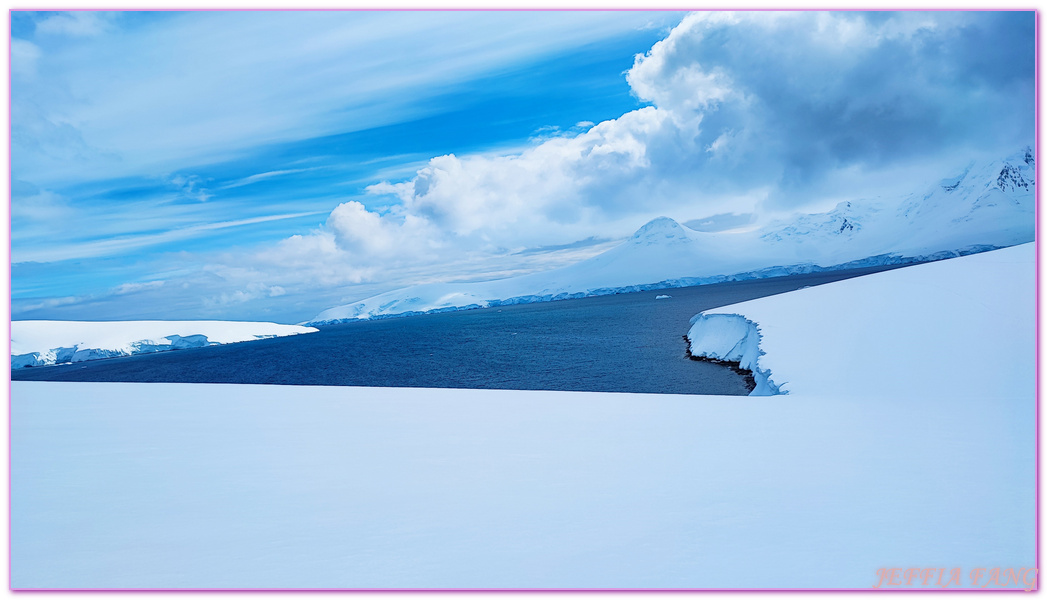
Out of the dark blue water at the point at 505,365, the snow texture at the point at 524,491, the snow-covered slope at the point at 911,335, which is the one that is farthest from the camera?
the dark blue water at the point at 505,365

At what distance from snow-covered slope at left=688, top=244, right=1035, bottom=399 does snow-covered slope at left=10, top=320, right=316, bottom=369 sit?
54.8 meters

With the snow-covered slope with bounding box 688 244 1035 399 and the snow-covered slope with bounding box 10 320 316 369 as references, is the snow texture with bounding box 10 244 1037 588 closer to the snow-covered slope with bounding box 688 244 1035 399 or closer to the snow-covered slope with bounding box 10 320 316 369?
the snow-covered slope with bounding box 688 244 1035 399

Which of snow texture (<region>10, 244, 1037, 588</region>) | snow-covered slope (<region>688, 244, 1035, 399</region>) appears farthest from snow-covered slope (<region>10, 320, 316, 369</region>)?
snow-covered slope (<region>688, 244, 1035, 399</region>)

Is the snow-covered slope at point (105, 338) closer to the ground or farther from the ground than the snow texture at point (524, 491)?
farther from the ground

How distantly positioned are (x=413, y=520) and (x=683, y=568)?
1545 millimetres

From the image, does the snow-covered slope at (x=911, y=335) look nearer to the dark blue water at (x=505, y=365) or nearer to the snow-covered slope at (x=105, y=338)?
the dark blue water at (x=505, y=365)

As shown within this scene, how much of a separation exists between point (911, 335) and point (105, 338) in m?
64.6

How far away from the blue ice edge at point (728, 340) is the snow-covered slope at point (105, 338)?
51334 millimetres

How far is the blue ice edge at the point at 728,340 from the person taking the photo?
1808cm

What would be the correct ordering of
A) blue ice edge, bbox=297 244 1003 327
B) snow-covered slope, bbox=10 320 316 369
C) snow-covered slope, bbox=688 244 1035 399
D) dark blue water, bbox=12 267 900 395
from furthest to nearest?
1. blue ice edge, bbox=297 244 1003 327
2. snow-covered slope, bbox=10 320 316 369
3. dark blue water, bbox=12 267 900 395
4. snow-covered slope, bbox=688 244 1035 399

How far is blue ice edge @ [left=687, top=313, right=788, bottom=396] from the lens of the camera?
59.3 feet

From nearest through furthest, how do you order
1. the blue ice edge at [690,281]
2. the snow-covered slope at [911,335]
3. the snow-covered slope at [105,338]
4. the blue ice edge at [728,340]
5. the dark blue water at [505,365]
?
the snow-covered slope at [911,335], the blue ice edge at [728,340], the dark blue water at [505,365], the snow-covered slope at [105,338], the blue ice edge at [690,281]

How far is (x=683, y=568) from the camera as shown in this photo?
8.64 ft

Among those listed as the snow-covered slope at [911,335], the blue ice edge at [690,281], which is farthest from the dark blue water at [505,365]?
the blue ice edge at [690,281]
